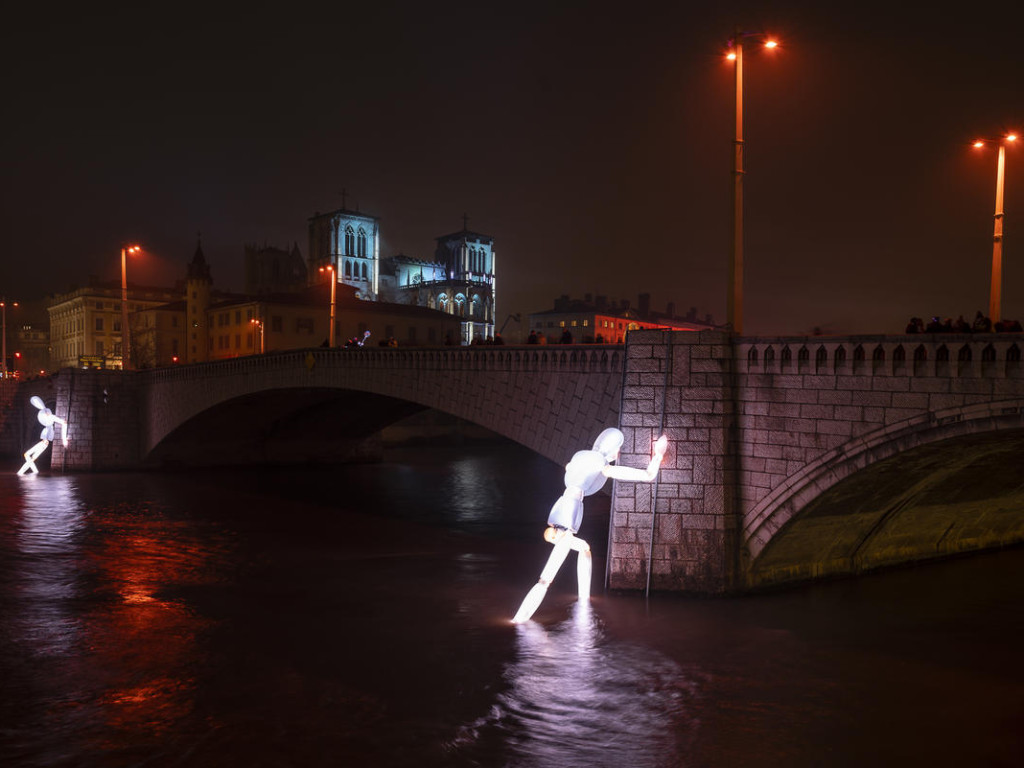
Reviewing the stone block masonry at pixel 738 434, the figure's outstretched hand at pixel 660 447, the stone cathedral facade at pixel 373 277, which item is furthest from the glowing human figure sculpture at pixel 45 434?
the stone cathedral facade at pixel 373 277

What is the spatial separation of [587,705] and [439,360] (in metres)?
13.2

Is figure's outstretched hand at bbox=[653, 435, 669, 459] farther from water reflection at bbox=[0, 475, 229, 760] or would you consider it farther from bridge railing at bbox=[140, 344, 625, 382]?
water reflection at bbox=[0, 475, 229, 760]

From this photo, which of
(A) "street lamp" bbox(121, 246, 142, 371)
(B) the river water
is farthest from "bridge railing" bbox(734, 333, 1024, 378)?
(A) "street lamp" bbox(121, 246, 142, 371)

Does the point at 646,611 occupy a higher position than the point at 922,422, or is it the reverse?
the point at 922,422

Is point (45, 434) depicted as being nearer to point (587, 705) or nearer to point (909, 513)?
point (587, 705)

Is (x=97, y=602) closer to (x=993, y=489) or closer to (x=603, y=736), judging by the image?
(x=603, y=736)

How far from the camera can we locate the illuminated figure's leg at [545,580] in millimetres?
13453

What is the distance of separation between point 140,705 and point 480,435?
141 feet

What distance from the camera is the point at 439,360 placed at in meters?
22.6

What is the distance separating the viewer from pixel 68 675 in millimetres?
11719

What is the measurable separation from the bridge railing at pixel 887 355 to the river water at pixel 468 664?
429 cm

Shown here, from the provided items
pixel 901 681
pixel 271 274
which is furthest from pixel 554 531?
pixel 271 274

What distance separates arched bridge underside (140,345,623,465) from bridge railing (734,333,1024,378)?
11.3 ft

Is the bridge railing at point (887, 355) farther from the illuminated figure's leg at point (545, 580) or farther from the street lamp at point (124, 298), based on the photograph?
the street lamp at point (124, 298)
